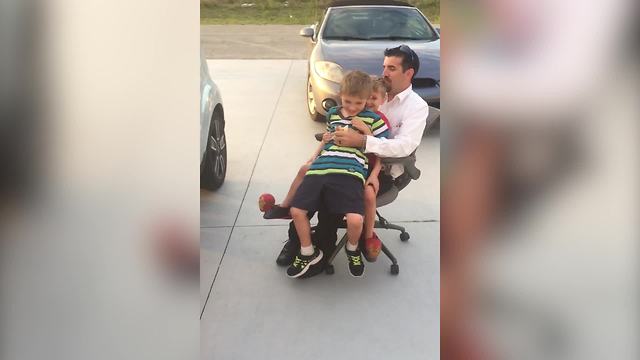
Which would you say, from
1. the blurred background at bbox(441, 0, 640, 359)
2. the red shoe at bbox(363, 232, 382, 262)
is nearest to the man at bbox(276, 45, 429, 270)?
Result: the red shoe at bbox(363, 232, 382, 262)

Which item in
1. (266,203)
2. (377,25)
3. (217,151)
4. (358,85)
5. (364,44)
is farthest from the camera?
(377,25)

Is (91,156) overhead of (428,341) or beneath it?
overhead

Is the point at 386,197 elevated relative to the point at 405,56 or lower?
lower

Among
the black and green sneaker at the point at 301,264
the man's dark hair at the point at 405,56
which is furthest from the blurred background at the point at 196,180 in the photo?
the man's dark hair at the point at 405,56

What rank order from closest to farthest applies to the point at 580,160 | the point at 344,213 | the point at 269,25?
the point at 580,160 < the point at 344,213 < the point at 269,25

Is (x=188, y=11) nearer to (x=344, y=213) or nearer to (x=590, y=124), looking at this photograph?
(x=590, y=124)

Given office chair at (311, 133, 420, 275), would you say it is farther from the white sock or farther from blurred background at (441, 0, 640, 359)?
blurred background at (441, 0, 640, 359)

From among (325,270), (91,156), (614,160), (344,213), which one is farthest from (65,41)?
(325,270)

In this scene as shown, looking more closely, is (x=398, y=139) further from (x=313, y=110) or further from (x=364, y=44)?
(x=364, y=44)

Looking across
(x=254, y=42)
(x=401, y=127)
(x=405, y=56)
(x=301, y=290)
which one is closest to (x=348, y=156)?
(x=401, y=127)

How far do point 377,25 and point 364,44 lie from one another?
65 centimetres

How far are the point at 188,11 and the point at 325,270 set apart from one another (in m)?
2.15

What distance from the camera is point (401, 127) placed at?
121 inches

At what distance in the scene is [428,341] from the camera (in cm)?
259
